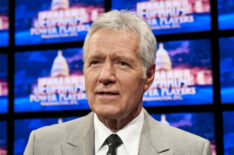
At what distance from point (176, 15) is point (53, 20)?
112 centimetres

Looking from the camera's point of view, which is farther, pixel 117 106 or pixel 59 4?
pixel 59 4

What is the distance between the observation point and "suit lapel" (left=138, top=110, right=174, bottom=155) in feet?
4.28

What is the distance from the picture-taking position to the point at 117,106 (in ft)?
3.94

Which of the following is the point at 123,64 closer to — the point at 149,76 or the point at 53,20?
the point at 149,76

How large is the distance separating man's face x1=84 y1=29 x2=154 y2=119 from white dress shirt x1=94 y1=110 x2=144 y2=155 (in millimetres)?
88

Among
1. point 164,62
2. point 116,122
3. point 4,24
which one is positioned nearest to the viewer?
point 116,122

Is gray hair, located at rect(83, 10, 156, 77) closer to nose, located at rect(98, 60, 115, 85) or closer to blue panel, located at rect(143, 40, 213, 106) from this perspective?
nose, located at rect(98, 60, 115, 85)

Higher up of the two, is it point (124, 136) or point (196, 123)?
point (124, 136)

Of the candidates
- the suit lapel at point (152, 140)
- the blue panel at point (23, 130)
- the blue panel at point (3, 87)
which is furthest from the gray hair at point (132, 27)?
the blue panel at point (3, 87)

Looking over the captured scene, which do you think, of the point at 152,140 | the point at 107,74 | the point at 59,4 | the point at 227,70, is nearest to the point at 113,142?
the point at 152,140

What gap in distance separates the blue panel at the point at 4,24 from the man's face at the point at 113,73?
2500 millimetres

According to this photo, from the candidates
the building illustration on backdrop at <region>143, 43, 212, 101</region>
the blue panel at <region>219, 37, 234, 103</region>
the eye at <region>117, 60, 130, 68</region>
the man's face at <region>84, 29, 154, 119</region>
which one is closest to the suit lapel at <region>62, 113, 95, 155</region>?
the man's face at <region>84, 29, 154, 119</region>

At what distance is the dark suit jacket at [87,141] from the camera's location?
1.29 metres

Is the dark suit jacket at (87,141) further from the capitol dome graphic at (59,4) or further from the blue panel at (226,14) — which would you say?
the capitol dome graphic at (59,4)
